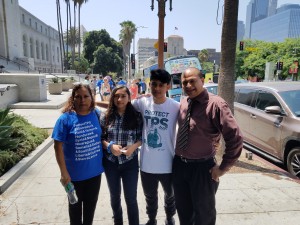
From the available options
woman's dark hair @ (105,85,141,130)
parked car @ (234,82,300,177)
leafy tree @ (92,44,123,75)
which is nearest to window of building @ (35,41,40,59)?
leafy tree @ (92,44,123,75)

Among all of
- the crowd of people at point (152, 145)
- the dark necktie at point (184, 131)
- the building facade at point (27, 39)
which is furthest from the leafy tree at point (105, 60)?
the dark necktie at point (184, 131)

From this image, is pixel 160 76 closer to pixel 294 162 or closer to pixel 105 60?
pixel 294 162

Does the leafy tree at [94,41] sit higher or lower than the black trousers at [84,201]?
higher

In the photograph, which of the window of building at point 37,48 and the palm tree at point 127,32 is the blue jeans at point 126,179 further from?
the window of building at point 37,48

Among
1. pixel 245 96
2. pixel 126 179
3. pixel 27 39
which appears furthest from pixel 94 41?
pixel 126 179

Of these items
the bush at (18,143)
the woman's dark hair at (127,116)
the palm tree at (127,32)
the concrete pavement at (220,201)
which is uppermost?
the palm tree at (127,32)

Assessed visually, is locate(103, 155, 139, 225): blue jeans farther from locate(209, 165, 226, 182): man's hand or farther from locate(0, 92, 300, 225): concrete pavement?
locate(209, 165, 226, 182): man's hand

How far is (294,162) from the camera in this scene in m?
4.80

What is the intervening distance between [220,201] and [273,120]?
2.42 metres

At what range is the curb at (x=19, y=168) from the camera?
4.06m

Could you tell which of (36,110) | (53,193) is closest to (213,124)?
(53,193)

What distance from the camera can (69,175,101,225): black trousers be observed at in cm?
254

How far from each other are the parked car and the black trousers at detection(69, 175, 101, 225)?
3763 mm

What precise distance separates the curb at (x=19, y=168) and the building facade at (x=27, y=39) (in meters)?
29.7
